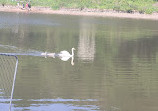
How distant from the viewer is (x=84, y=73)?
19.5 metres

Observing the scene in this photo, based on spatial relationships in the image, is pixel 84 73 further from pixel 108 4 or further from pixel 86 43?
pixel 108 4

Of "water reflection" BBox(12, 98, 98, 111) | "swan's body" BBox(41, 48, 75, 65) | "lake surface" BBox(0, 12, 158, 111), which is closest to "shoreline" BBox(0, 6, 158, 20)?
"lake surface" BBox(0, 12, 158, 111)

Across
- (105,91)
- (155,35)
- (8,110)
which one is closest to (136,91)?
(105,91)

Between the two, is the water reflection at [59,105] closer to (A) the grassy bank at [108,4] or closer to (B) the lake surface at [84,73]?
(B) the lake surface at [84,73]

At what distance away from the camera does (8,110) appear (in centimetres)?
1308

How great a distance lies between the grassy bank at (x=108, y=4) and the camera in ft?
203

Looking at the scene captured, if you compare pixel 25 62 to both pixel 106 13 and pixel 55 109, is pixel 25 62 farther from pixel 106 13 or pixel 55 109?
pixel 106 13

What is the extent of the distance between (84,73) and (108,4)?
46.7 meters

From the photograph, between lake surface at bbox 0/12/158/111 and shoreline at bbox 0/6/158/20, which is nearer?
lake surface at bbox 0/12/158/111

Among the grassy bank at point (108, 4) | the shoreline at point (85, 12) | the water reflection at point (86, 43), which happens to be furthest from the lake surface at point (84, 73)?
the grassy bank at point (108, 4)

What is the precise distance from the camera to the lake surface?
14782 millimetres

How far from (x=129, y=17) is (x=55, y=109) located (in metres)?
45.9

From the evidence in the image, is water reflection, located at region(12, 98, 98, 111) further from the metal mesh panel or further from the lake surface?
the metal mesh panel

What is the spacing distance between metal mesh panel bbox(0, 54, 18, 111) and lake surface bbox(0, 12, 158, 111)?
10cm
